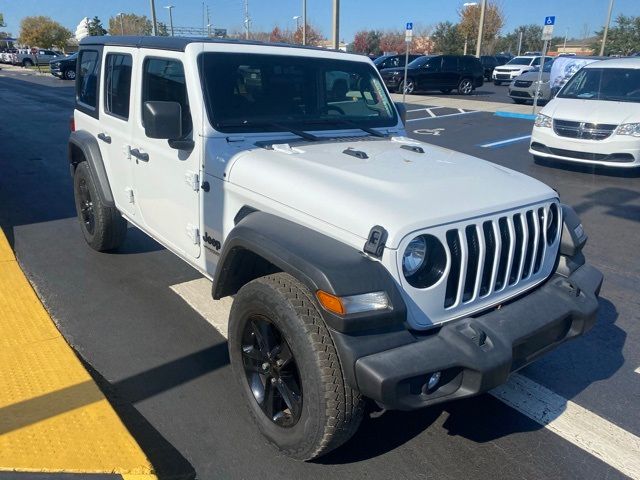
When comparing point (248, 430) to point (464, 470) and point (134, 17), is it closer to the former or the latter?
point (464, 470)

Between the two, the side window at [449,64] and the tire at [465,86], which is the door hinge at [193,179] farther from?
the tire at [465,86]

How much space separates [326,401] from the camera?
7.66ft

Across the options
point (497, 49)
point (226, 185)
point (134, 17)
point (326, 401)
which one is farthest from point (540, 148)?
point (134, 17)

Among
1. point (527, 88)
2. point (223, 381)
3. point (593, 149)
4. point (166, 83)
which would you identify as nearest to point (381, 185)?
point (223, 381)

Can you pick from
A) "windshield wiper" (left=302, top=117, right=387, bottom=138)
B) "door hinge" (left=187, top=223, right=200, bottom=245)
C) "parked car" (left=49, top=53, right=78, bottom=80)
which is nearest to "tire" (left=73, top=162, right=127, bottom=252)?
"door hinge" (left=187, top=223, right=200, bottom=245)

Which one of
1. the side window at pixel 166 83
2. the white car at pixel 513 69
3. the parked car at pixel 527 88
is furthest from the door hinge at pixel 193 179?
the white car at pixel 513 69

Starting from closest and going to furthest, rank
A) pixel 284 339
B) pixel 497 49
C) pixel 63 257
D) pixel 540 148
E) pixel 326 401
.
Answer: pixel 326 401, pixel 284 339, pixel 63 257, pixel 540 148, pixel 497 49

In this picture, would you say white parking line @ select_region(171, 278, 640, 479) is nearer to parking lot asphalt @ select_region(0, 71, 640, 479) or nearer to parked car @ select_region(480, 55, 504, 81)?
parking lot asphalt @ select_region(0, 71, 640, 479)

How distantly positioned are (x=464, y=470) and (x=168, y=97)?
299cm

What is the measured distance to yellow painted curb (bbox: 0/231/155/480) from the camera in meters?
2.59

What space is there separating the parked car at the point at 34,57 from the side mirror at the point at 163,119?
5088 centimetres

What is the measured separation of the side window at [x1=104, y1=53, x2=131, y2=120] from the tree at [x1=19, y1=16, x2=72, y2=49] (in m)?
77.2

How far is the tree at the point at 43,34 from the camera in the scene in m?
70.2

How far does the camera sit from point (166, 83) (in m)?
3.79
